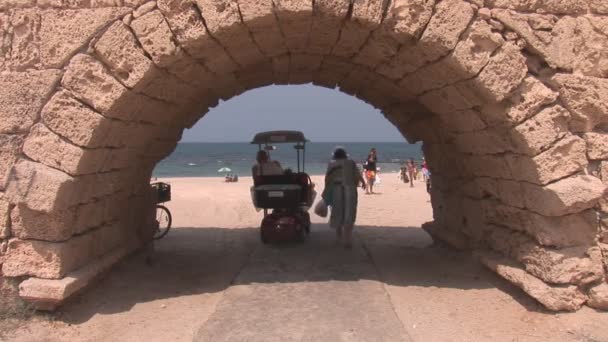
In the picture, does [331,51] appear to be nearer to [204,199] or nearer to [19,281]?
[19,281]

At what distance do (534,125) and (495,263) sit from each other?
5.39ft

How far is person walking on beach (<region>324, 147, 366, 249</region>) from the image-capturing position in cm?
793

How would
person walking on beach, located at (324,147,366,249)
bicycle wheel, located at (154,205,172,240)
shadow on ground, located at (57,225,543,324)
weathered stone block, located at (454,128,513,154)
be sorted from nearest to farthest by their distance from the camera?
weathered stone block, located at (454,128,513,154) < shadow on ground, located at (57,225,543,324) < person walking on beach, located at (324,147,366,249) < bicycle wheel, located at (154,205,172,240)

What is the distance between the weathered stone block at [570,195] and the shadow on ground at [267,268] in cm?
98

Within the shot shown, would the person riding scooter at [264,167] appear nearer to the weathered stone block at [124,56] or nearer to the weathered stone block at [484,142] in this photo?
the weathered stone block at [484,142]

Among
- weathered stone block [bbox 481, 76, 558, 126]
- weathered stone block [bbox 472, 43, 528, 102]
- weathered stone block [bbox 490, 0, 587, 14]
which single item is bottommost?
weathered stone block [bbox 481, 76, 558, 126]

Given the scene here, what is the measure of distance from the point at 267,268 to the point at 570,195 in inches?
149

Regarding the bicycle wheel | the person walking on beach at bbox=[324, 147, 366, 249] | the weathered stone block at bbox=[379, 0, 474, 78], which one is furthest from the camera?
the bicycle wheel

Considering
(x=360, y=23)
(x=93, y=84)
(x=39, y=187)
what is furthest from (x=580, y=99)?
(x=39, y=187)

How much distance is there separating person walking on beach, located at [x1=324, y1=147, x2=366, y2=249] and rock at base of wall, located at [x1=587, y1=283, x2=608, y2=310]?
3797 mm

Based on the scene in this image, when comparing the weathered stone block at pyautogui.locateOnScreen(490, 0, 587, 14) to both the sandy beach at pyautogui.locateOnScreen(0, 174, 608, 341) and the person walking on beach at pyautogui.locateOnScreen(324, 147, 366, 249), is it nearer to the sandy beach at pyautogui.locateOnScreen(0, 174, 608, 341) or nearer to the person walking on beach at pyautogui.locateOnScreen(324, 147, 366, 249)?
the sandy beach at pyautogui.locateOnScreen(0, 174, 608, 341)

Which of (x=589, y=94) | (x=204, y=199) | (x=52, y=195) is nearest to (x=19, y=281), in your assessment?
(x=52, y=195)

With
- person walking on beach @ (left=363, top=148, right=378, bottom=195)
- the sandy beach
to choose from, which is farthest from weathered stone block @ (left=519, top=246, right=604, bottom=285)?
person walking on beach @ (left=363, top=148, right=378, bottom=195)

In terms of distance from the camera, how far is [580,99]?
4.61 meters
